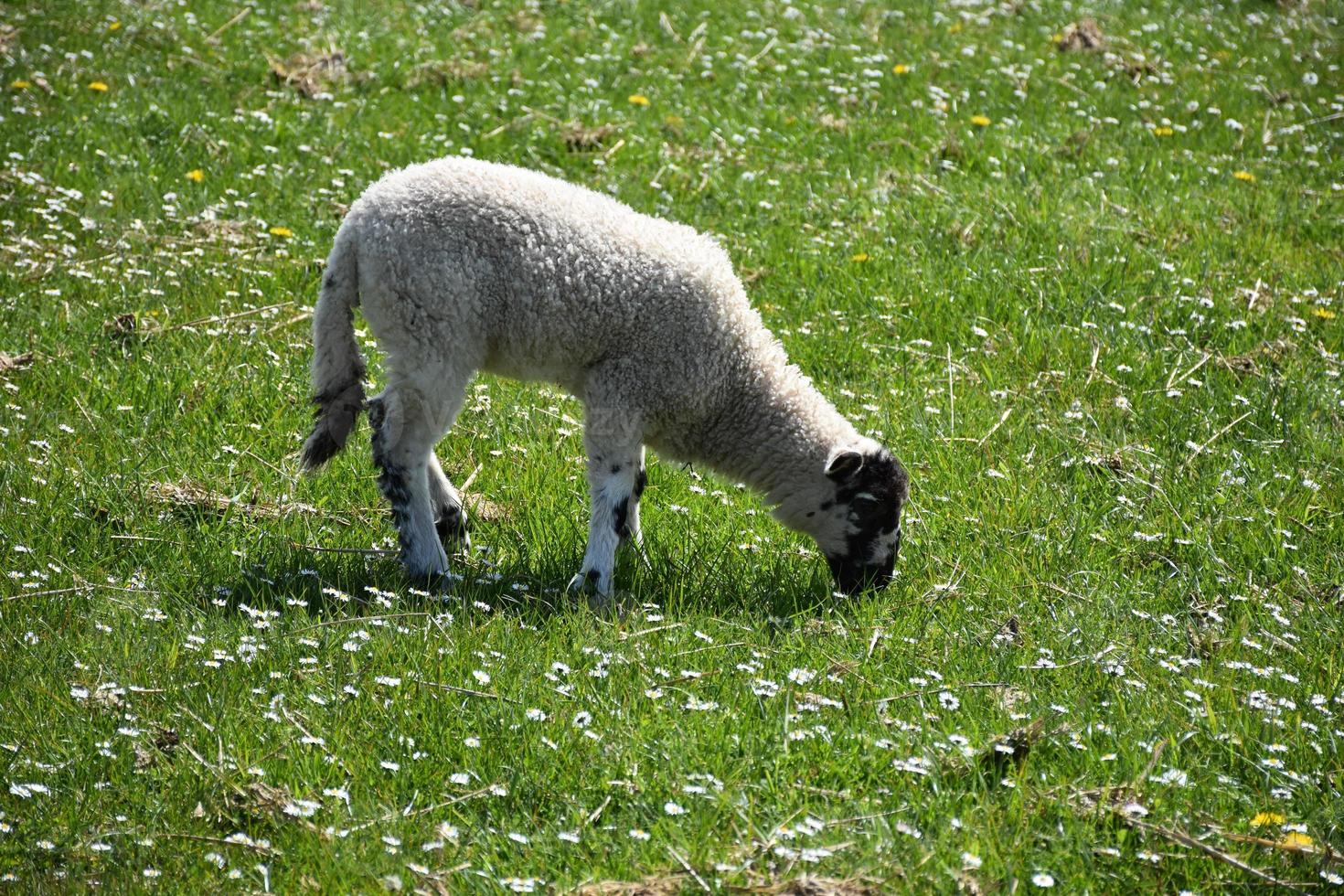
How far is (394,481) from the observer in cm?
547

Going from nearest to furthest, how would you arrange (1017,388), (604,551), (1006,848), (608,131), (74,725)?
(1006,848), (74,725), (604,551), (1017,388), (608,131)

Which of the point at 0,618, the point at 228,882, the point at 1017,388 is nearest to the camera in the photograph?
the point at 228,882

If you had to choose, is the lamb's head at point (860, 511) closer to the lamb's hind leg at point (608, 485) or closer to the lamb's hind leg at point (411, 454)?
the lamb's hind leg at point (608, 485)

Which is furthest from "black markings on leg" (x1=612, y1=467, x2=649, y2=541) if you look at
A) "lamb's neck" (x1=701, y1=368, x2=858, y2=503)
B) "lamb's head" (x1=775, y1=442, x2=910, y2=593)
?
"lamb's head" (x1=775, y1=442, x2=910, y2=593)

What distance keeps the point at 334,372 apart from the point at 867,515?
222cm

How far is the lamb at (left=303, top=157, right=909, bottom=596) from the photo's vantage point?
532 centimetres

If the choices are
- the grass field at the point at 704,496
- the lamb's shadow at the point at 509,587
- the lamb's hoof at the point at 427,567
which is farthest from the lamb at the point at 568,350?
the grass field at the point at 704,496

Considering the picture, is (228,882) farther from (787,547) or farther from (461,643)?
(787,547)

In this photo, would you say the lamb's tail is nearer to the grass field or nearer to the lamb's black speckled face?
the grass field

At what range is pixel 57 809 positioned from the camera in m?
3.69

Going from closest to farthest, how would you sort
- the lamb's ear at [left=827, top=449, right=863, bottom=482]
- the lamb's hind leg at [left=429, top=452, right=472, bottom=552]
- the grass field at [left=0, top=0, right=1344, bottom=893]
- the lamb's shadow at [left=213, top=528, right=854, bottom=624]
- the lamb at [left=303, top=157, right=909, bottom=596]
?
the grass field at [left=0, top=0, right=1344, bottom=893], the lamb's shadow at [left=213, top=528, right=854, bottom=624], the lamb at [left=303, top=157, right=909, bottom=596], the lamb's ear at [left=827, top=449, right=863, bottom=482], the lamb's hind leg at [left=429, top=452, right=472, bottom=552]

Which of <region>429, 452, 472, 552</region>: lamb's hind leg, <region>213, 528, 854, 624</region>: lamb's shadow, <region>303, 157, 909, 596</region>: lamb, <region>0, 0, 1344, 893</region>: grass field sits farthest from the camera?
<region>429, 452, 472, 552</region>: lamb's hind leg

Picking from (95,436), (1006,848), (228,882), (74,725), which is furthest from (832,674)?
(95,436)

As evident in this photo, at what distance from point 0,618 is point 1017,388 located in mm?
4764
